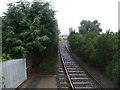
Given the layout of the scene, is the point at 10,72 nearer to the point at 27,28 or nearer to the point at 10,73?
the point at 10,73

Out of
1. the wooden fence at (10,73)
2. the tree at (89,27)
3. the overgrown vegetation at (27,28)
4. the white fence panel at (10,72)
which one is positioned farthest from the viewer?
the tree at (89,27)

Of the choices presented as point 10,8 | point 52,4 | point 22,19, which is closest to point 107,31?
point 52,4

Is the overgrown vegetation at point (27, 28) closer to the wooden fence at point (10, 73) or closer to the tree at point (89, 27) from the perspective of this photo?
the wooden fence at point (10, 73)

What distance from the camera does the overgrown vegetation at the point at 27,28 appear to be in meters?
14.6

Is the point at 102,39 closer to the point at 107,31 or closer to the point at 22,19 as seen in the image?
the point at 107,31

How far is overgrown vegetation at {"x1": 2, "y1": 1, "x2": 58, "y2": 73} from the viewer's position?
47.8ft

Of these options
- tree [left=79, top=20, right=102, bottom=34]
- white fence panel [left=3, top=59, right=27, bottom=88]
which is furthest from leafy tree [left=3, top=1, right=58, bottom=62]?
tree [left=79, top=20, right=102, bottom=34]

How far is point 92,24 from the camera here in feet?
220

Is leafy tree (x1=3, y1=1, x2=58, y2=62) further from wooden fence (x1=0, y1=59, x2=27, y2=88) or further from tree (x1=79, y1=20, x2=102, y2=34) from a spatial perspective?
tree (x1=79, y1=20, x2=102, y2=34)

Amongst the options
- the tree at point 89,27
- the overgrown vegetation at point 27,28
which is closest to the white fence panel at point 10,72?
the overgrown vegetation at point 27,28

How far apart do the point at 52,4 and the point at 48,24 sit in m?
1.95

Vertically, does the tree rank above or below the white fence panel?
above

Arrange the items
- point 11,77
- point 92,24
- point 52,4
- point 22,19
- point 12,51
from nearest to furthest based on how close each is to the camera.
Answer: point 11,77 < point 12,51 < point 22,19 < point 52,4 < point 92,24

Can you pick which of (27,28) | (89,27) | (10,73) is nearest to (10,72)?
(10,73)
